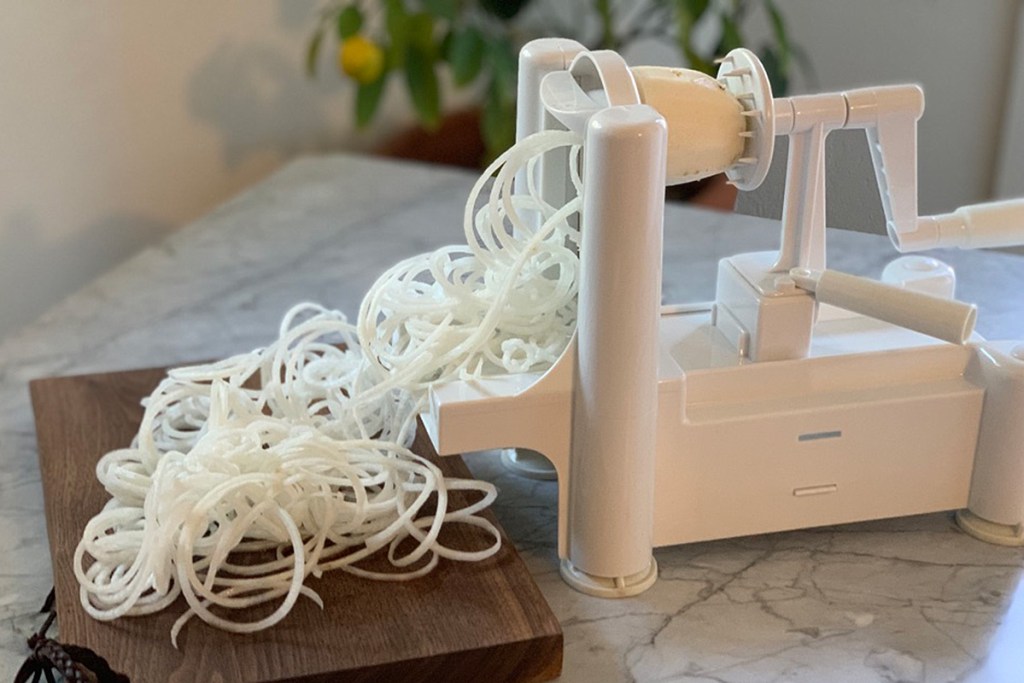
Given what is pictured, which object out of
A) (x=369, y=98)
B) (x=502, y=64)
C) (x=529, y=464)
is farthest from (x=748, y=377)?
(x=369, y=98)

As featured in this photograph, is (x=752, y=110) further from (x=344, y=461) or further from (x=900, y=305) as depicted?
(x=344, y=461)

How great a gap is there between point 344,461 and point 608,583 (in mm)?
179

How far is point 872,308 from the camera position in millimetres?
744

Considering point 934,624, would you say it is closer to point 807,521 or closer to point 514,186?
point 807,521

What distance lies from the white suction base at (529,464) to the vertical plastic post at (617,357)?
0.12 m

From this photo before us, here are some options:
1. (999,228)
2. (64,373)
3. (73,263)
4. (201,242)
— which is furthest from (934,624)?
(73,263)

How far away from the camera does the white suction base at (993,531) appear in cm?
83

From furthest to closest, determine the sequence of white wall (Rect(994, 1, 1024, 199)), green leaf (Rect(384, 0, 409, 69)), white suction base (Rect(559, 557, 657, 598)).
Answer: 1. white wall (Rect(994, 1, 1024, 199))
2. green leaf (Rect(384, 0, 409, 69))
3. white suction base (Rect(559, 557, 657, 598))

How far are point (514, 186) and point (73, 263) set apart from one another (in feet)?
3.29

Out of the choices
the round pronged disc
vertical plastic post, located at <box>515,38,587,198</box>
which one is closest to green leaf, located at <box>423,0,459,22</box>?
vertical plastic post, located at <box>515,38,587,198</box>

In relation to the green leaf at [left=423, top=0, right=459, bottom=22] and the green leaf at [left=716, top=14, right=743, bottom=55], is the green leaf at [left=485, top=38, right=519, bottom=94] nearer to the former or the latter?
the green leaf at [left=423, top=0, right=459, bottom=22]

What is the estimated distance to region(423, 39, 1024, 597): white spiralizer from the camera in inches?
28.0

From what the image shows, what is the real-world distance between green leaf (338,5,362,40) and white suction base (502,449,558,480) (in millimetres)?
889

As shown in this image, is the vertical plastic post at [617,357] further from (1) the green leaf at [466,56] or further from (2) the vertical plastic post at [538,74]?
(1) the green leaf at [466,56]
